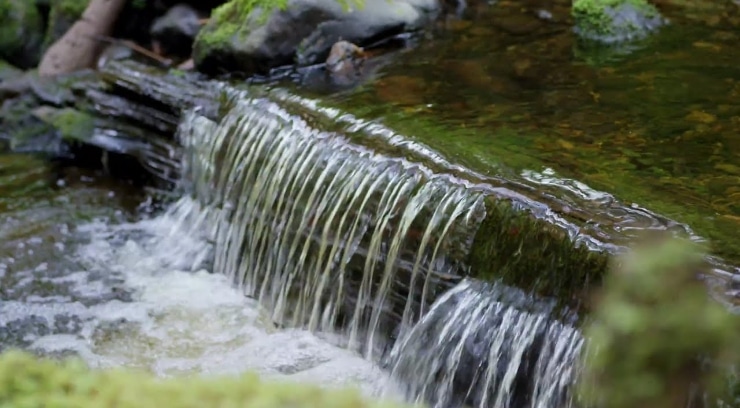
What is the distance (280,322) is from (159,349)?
747 mm

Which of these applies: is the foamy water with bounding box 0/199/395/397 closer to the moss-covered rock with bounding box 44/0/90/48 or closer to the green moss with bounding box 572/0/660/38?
the moss-covered rock with bounding box 44/0/90/48

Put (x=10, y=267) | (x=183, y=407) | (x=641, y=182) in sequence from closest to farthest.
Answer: (x=183, y=407) < (x=641, y=182) < (x=10, y=267)

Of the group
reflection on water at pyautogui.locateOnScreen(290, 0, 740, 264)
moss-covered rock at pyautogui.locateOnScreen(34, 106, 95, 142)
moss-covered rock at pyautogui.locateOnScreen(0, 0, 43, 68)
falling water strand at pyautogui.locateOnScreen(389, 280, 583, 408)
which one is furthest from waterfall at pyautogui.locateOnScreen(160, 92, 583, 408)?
moss-covered rock at pyautogui.locateOnScreen(0, 0, 43, 68)

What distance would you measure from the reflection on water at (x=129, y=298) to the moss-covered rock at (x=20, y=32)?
248cm

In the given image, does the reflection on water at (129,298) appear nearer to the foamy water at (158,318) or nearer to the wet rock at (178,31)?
the foamy water at (158,318)

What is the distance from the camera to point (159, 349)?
456 centimetres

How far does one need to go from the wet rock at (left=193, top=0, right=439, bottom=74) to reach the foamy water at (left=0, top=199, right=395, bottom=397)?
5.25ft

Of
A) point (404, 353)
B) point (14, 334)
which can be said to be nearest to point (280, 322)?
point (404, 353)

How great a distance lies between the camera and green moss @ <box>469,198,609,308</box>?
3.31 metres

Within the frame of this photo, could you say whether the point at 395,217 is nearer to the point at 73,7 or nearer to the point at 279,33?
the point at 279,33

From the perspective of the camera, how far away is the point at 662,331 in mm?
873

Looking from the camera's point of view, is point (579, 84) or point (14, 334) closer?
point (14, 334)

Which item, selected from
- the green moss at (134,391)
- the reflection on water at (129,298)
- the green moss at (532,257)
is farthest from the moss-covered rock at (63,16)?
the green moss at (134,391)

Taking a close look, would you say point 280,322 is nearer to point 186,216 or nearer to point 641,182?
point 186,216
